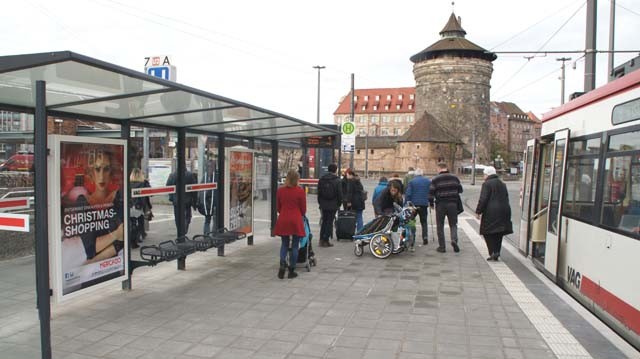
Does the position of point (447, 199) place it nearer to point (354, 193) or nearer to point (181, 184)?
point (354, 193)

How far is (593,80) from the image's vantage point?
1160 centimetres

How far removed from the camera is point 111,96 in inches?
209

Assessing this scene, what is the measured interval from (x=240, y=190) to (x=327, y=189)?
1947 mm

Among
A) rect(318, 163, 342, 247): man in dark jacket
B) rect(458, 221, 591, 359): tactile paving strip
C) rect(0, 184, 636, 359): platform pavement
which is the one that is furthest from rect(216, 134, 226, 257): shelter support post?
rect(458, 221, 591, 359): tactile paving strip

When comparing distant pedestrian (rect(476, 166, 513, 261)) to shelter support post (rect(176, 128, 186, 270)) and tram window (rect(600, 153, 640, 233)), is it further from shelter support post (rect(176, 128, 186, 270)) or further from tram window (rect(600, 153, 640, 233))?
shelter support post (rect(176, 128, 186, 270))

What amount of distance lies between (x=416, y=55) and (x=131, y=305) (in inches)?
3362

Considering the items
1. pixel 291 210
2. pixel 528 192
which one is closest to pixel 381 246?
pixel 291 210

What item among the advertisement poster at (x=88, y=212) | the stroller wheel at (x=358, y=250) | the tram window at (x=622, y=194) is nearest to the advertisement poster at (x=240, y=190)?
the stroller wheel at (x=358, y=250)

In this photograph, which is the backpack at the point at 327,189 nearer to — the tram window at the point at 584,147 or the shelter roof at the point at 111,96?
the shelter roof at the point at 111,96

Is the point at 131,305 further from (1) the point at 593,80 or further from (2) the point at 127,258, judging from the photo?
(1) the point at 593,80

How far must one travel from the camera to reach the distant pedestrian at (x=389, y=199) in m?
10.7

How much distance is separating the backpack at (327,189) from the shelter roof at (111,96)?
253 cm

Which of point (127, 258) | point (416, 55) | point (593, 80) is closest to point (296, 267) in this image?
point (127, 258)

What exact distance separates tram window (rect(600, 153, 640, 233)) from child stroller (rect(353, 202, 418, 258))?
4.23 metres
